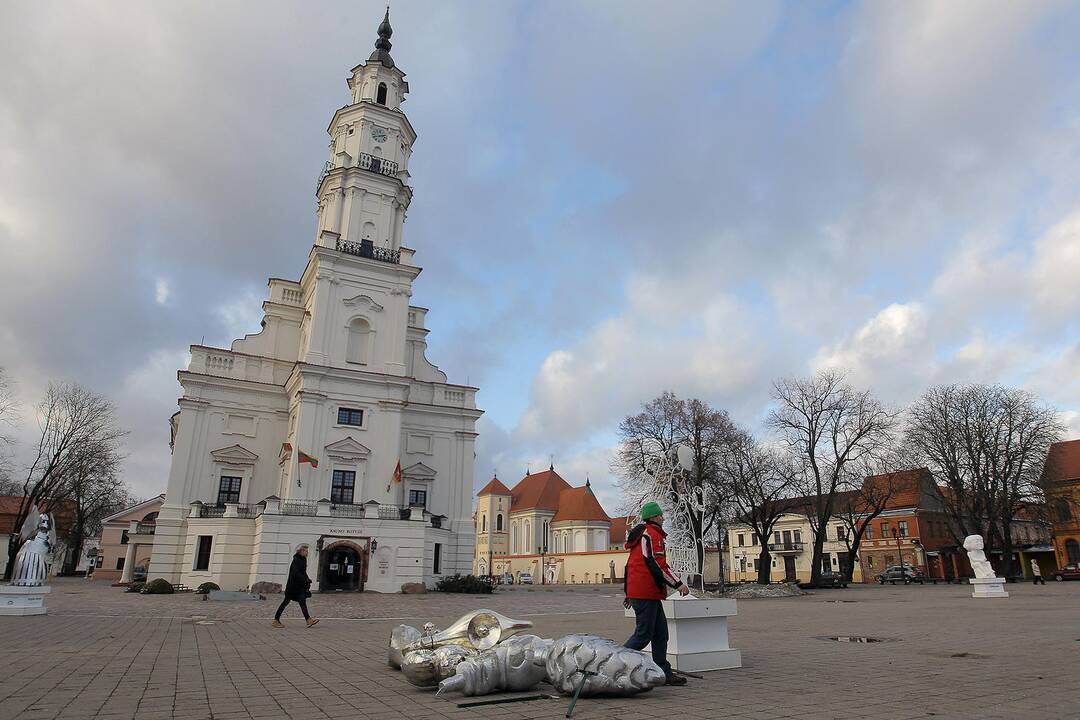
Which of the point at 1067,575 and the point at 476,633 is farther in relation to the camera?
the point at 1067,575

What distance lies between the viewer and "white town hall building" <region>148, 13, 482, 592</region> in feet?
104

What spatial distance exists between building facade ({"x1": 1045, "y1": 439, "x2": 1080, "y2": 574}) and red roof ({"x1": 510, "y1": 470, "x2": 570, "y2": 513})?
2107 inches

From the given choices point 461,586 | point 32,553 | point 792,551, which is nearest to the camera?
point 32,553

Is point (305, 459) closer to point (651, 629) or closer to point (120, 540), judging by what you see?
point (651, 629)

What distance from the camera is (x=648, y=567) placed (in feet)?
22.1

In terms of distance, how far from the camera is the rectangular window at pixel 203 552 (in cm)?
3198

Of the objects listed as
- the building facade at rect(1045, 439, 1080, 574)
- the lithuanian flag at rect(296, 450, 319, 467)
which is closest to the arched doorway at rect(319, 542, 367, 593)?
the lithuanian flag at rect(296, 450, 319, 467)

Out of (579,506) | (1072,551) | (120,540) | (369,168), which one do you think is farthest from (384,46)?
(1072,551)

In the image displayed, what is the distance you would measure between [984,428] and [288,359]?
145 feet

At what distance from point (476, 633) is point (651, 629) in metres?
1.86

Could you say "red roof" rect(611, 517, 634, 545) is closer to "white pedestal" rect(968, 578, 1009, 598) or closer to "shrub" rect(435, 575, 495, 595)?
"shrub" rect(435, 575, 495, 595)

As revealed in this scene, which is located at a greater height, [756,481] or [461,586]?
[756,481]

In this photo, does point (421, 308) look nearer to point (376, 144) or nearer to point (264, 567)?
point (376, 144)

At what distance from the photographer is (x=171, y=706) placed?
550 cm
